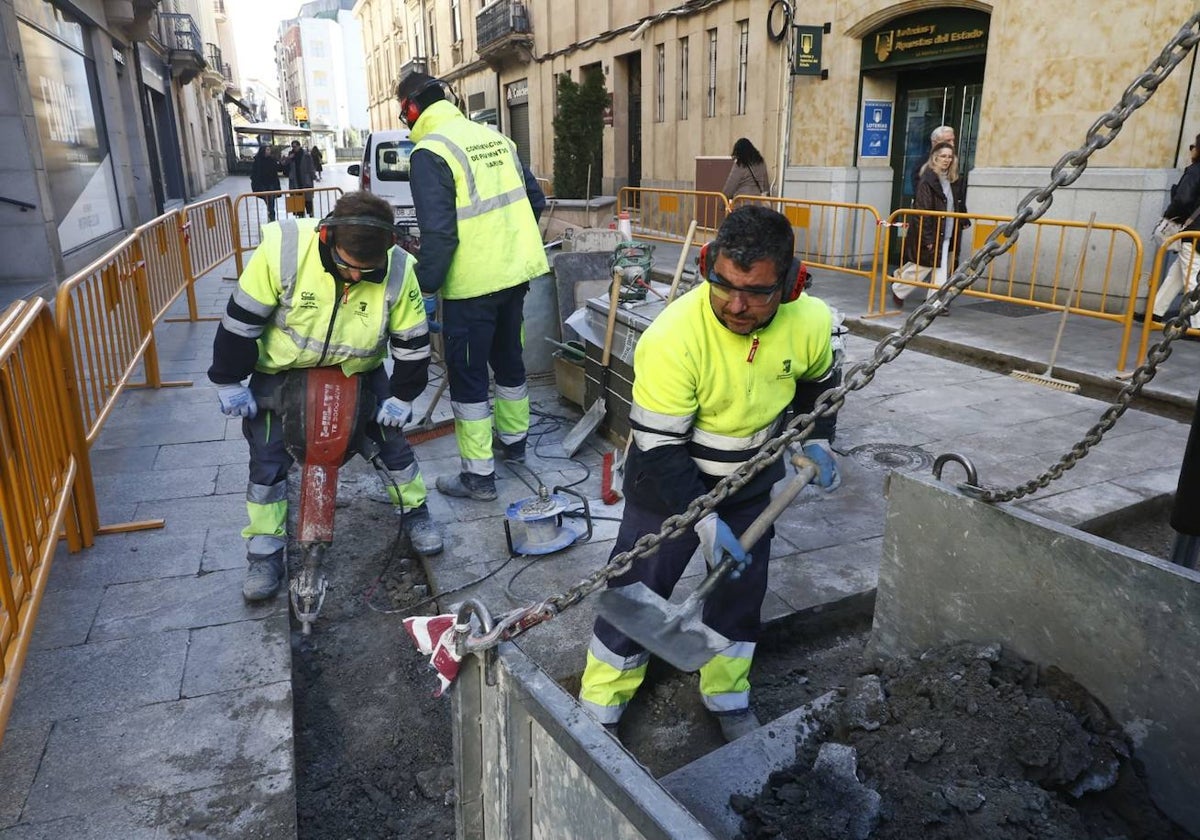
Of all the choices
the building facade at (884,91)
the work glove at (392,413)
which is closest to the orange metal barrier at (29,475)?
the work glove at (392,413)

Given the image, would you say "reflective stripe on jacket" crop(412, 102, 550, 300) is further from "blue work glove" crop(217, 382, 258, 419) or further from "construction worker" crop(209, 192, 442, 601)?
"blue work glove" crop(217, 382, 258, 419)

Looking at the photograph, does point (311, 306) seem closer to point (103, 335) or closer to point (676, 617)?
point (676, 617)

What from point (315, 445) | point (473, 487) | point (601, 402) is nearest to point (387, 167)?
point (601, 402)

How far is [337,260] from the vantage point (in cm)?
329

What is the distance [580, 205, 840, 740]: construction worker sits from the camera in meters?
2.43

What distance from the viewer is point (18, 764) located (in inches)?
102

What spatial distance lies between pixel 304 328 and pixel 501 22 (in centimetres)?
2458

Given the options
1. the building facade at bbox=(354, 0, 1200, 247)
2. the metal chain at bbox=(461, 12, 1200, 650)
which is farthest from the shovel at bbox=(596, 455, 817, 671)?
the building facade at bbox=(354, 0, 1200, 247)

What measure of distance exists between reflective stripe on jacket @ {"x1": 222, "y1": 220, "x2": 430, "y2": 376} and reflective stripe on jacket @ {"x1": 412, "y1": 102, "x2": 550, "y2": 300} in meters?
0.85

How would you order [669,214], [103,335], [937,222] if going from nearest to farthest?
[103,335], [937,222], [669,214]

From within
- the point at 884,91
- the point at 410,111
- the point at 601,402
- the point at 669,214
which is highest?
the point at 884,91

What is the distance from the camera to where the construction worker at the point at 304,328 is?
3.31 m

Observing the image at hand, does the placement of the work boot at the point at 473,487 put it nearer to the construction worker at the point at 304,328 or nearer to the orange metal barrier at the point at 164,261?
the construction worker at the point at 304,328

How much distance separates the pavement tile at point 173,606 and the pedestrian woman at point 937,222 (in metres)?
7.09
